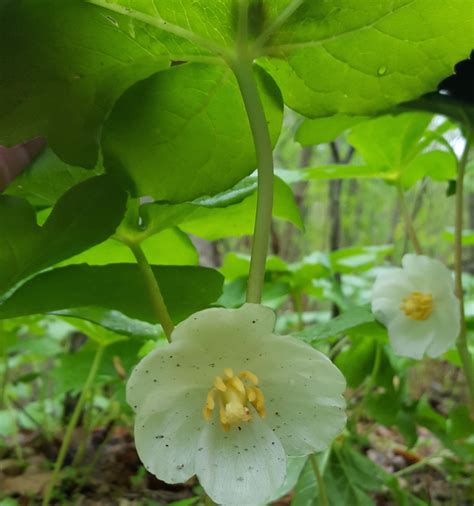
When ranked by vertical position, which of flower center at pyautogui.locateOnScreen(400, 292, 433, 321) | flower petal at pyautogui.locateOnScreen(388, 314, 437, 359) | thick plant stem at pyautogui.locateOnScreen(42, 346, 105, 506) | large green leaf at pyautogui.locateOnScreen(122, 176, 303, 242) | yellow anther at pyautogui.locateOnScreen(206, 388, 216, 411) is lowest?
thick plant stem at pyautogui.locateOnScreen(42, 346, 105, 506)

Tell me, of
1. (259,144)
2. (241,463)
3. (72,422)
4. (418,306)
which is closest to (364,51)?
(259,144)

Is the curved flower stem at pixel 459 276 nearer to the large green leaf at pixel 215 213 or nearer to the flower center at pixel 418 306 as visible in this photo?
the flower center at pixel 418 306

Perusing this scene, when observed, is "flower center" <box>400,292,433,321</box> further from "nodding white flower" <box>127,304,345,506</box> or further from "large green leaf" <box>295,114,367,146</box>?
"nodding white flower" <box>127,304,345,506</box>

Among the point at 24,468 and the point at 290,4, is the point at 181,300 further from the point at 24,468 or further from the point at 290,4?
the point at 24,468

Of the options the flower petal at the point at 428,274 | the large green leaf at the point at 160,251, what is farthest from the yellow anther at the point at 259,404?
the flower petal at the point at 428,274

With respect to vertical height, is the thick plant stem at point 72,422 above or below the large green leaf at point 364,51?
below

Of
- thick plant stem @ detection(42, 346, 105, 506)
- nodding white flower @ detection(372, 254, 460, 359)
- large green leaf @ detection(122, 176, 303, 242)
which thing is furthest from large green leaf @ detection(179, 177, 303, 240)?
thick plant stem @ detection(42, 346, 105, 506)
